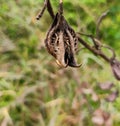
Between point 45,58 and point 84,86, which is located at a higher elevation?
point 45,58

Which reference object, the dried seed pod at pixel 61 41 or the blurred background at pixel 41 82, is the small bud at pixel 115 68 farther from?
the blurred background at pixel 41 82

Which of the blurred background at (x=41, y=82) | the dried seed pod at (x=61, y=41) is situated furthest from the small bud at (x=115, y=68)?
the blurred background at (x=41, y=82)

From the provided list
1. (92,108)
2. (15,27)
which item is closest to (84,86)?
(92,108)

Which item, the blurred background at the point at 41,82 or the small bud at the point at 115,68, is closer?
the small bud at the point at 115,68

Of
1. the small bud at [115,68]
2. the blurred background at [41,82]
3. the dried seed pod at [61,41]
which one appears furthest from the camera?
the blurred background at [41,82]

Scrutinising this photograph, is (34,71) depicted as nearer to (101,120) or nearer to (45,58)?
(45,58)

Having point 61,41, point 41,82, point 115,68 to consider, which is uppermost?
point 41,82

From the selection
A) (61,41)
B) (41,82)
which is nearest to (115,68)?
(61,41)

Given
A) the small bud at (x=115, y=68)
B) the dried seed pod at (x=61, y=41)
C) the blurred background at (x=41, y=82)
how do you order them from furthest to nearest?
the blurred background at (x=41, y=82)
the small bud at (x=115, y=68)
the dried seed pod at (x=61, y=41)

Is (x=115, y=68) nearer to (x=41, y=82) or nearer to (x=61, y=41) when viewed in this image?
(x=61, y=41)
